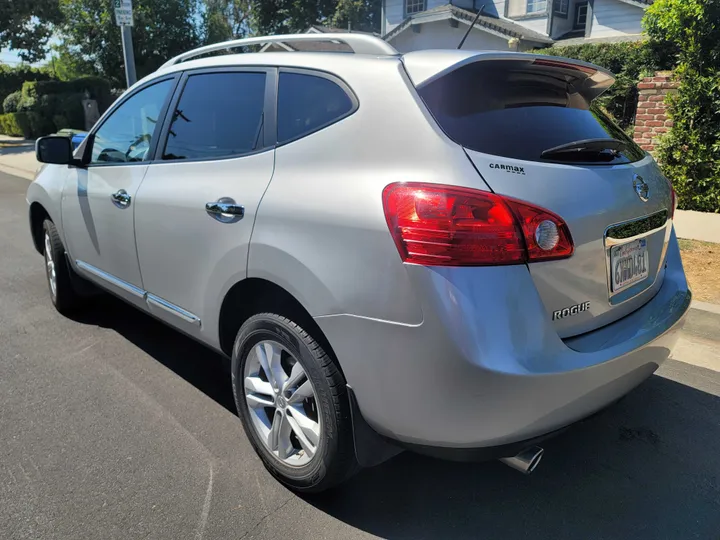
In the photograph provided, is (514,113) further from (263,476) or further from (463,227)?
(263,476)

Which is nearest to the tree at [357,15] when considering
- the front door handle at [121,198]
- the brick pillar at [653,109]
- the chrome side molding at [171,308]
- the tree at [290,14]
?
the tree at [290,14]

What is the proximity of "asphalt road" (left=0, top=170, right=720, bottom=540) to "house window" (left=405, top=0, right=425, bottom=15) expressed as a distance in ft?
75.2

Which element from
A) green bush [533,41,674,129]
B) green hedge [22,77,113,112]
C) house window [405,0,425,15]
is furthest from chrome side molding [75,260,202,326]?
house window [405,0,425,15]

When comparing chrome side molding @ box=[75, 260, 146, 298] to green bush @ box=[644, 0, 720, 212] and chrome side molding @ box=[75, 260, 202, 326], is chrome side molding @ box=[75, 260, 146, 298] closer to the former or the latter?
chrome side molding @ box=[75, 260, 202, 326]

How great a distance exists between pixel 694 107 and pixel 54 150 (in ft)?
22.4

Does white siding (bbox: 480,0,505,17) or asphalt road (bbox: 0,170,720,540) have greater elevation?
white siding (bbox: 480,0,505,17)

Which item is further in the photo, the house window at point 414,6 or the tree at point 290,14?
the tree at point 290,14

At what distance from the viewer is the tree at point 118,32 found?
28.4 meters

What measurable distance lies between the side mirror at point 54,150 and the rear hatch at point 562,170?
104 inches

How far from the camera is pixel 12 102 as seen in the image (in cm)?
2408

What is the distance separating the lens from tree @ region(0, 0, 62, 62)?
70.6 ft

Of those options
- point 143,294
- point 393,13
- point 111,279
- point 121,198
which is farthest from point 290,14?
point 143,294

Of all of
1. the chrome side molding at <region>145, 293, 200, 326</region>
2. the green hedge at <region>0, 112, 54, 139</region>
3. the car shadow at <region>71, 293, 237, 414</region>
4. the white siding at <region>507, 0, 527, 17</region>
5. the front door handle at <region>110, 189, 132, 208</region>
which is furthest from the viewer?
the green hedge at <region>0, 112, 54, 139</region>

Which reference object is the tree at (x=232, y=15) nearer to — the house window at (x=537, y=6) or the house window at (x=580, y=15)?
the house window at (x=537, y=6)
